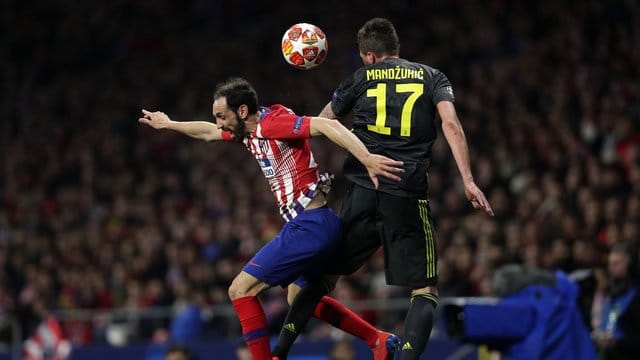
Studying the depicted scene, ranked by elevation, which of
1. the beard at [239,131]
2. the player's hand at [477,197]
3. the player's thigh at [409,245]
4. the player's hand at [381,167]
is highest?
the beard at [239,131]

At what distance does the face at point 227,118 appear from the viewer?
683cm

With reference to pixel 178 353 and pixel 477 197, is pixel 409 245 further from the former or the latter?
pixel 178 353

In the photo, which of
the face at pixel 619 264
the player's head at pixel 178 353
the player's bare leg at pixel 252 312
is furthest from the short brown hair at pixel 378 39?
the player's head at pixel 178 353

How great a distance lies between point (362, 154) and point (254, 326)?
1.23m

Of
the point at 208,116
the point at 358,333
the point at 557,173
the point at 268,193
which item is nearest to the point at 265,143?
the point at 358,333

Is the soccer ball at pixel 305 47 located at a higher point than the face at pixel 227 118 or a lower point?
higher

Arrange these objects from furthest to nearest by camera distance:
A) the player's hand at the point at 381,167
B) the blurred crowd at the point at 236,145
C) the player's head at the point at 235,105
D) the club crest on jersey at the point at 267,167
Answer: the blurred crowd at the point at 236,145
the club crest on jersey at the point at 267,167
the player's head at the point at 235,105
the player's hand at the point at 381,167

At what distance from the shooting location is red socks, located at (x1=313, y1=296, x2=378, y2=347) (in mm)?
7242

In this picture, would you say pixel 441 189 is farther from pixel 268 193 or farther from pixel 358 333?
pixel 358 333

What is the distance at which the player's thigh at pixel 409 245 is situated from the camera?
6707 millimetres

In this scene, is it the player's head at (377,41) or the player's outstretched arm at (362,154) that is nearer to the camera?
the player's outstretched arm at (362,154)

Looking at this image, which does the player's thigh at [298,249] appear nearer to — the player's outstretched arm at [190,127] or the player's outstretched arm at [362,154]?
the player's outstretched arm at [362,154]

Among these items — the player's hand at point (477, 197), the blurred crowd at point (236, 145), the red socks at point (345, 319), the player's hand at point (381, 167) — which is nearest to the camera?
the player's hand at point (381, 167)

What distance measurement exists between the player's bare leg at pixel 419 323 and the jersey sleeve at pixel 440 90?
3.56 ft
